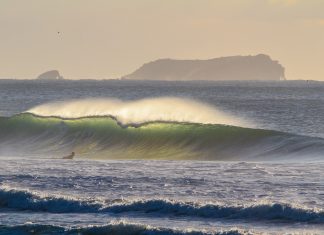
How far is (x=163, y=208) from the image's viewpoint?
2086 centimetres

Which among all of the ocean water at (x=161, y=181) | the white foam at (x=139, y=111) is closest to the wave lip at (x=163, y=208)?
the ocean water at (x=161, y=181)

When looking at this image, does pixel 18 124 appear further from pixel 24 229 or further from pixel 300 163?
pixel 24 229

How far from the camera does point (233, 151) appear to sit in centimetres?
3834

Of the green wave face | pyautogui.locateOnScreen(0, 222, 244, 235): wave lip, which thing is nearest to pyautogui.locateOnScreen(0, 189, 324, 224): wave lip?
pyautogui.locateOnScreen(0, 222, 244, 235): wave lip

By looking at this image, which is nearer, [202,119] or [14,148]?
[14,148]

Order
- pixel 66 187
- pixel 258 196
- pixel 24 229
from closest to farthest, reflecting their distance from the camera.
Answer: pixel 24 229, pixel 258 196, pixel 66 187

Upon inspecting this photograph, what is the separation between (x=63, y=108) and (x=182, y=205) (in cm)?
3471

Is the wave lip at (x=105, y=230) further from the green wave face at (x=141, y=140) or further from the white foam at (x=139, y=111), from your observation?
the white foam at (x=139, y=111)

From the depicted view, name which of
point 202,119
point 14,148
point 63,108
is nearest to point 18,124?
point 63,108

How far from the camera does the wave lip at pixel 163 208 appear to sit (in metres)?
19.8

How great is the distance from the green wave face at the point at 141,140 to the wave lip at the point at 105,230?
1701 cm

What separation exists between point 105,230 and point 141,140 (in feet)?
80.5

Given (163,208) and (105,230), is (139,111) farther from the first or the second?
(105,230)

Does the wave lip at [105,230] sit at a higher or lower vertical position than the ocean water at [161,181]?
lower
